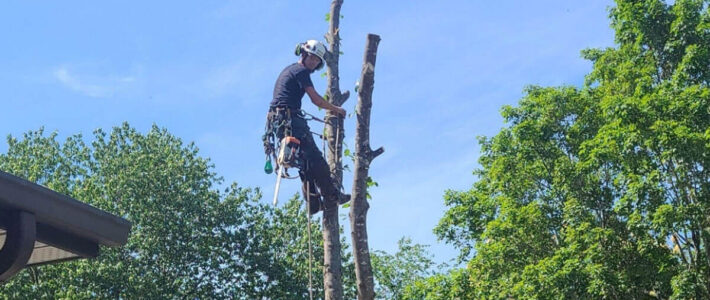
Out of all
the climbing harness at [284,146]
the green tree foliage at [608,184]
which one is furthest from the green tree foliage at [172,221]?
the climbing harness at [284,146]

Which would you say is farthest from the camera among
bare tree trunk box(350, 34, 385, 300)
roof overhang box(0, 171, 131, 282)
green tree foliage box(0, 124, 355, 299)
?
green tree foliage box(0, 124, 355, 299)

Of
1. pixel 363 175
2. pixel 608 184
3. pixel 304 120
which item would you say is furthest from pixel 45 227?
pixel 608 184

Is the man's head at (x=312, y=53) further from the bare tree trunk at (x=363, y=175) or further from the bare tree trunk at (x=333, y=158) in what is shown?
the bare tree trunk at (x=363, y=175)

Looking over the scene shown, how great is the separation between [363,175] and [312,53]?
59.3 inches

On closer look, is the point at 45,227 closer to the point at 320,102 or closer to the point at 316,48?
the point at 320,102

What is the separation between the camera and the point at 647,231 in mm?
22141

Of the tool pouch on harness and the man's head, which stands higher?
the man's head

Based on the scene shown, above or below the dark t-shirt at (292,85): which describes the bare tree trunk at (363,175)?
below

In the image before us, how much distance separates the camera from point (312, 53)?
26.2ft

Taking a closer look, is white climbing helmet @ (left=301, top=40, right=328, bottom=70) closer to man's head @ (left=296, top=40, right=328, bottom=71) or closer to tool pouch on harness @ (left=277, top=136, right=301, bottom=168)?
man's head @ (left=296, top=40, right=328, bottom=71)

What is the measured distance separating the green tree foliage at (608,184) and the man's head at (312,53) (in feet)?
49.3

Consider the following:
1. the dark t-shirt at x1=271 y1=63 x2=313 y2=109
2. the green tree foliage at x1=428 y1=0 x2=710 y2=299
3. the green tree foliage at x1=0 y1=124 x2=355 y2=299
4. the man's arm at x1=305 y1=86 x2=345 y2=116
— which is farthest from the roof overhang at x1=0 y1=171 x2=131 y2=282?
the green tree foliage at x1=0 y1=124 x2=355 y2=299

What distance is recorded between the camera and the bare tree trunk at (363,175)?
6785mm

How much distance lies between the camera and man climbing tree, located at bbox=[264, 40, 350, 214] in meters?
7.83
